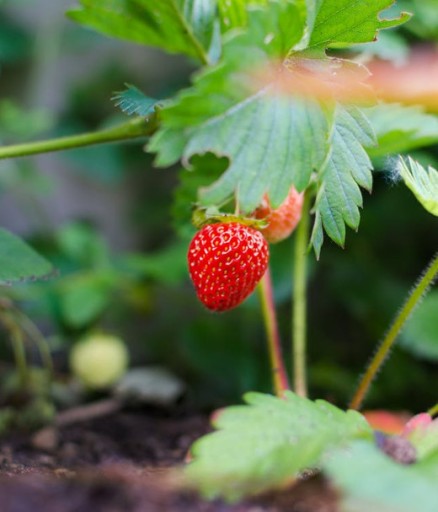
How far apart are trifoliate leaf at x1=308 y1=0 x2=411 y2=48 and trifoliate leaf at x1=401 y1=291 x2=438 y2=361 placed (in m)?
0.67

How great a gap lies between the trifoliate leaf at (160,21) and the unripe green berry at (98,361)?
0.55 m

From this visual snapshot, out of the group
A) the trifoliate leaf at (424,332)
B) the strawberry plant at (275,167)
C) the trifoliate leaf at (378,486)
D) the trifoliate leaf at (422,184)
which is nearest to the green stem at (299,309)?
the strawberry plant at (275,167)

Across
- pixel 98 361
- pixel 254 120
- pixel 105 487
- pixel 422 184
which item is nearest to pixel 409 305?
pixel 422 184

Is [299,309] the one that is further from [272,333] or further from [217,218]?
[217,218]

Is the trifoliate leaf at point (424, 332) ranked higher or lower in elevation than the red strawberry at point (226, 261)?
higher

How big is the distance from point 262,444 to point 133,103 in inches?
13.0

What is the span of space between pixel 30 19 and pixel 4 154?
1.29 meters

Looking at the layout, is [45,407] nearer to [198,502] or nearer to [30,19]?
[198,502]

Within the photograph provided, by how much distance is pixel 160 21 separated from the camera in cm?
85

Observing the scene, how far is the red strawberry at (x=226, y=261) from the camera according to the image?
0.70m

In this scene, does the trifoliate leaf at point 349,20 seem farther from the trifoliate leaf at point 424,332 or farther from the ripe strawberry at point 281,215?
the trifoliate leaf at point 424,332

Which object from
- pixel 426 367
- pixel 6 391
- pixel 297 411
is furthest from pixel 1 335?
pixel 297 411

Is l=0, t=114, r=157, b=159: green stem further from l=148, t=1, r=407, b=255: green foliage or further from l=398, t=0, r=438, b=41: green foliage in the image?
l=398, t=0, r=438, b=41: green foliage

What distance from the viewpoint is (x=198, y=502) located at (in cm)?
52
